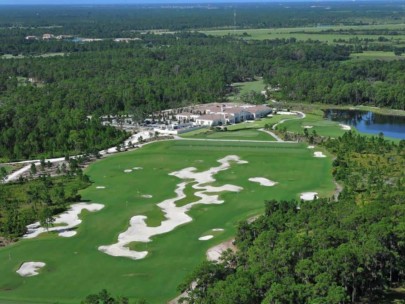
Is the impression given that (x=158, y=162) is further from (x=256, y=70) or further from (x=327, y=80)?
(x=256, y=70)

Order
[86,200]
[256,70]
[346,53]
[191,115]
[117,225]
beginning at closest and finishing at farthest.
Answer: [117,225], [86,200], [191,115], [256,70], [346,53]

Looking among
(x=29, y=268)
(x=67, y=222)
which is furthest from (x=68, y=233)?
(x=29, y=268)

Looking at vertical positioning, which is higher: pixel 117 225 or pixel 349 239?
pixel 349 239

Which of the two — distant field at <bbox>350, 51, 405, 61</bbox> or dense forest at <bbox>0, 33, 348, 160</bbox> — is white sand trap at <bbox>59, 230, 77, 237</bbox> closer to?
dense forest at <bbox>0, 33, 348, 160</bbox>

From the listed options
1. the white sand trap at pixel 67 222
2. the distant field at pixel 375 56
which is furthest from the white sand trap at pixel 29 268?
the distant field at pixel 375 56

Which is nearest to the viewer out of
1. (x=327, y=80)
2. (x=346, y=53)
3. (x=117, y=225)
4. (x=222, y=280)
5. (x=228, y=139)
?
(x=222, y=280)

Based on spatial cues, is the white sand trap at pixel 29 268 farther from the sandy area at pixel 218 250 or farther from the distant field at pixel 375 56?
the distant field at pixel 375 56

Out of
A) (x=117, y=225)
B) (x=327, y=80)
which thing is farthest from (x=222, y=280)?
(x=327, y=80)

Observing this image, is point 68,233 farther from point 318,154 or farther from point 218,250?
point 318,154
